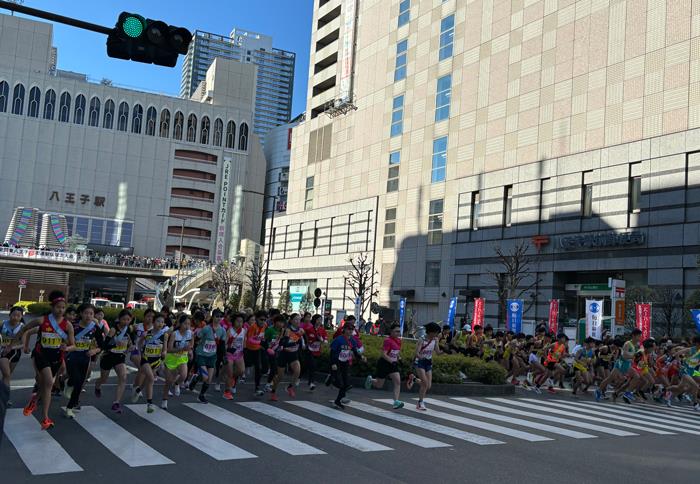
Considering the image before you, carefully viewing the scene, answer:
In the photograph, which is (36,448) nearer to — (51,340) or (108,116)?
(51,340)

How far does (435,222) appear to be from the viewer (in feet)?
170

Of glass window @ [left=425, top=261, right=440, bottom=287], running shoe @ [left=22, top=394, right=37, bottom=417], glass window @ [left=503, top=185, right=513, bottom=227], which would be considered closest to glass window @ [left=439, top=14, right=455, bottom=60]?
glass window @ [left=503, top=185, right=513, bottom=227]

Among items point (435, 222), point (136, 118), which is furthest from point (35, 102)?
point (435, 222)

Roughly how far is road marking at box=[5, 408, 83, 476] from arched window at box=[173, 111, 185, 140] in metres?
95.4

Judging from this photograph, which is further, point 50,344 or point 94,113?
point 94,113

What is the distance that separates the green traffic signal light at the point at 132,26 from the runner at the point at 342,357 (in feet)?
23.7

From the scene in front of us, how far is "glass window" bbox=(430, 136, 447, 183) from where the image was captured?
5150 centimetres

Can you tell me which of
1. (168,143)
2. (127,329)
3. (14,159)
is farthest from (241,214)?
(127,329)

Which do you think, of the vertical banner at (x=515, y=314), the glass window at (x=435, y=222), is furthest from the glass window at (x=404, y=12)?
the vertical banner at (x=515, y=314)

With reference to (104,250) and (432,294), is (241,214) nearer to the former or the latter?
(104,250)

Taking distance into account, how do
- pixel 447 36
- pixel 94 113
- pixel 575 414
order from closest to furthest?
pixel 575 414, pixel 447 36, pixel 94 113

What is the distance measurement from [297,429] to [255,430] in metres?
0.68

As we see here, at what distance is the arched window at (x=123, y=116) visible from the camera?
325 ft

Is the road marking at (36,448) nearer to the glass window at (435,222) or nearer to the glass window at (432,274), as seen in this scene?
the glass window at (432,274)
